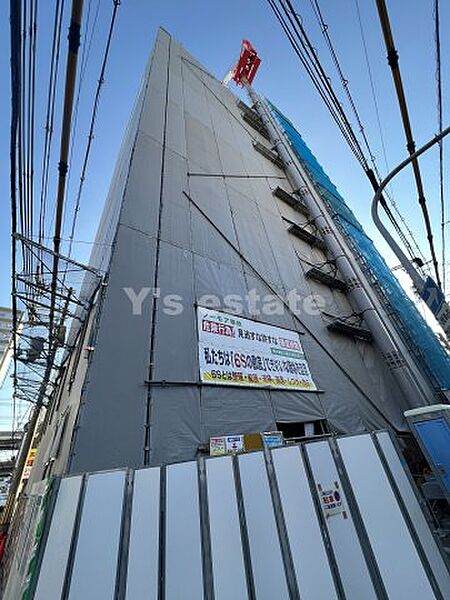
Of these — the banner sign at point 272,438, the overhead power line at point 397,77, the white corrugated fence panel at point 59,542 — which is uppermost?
the overhead power line at point 397,77

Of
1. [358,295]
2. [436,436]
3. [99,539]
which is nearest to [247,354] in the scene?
[436,436]

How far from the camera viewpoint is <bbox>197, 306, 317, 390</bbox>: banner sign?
4520mm

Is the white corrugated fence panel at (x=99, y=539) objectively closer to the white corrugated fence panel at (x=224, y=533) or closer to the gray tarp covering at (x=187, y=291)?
the white corrugated fence panel at (x=224, y=533)

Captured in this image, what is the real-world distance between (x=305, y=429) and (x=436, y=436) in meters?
3.16

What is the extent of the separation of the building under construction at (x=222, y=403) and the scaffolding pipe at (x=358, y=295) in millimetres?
60

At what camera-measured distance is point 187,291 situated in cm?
504

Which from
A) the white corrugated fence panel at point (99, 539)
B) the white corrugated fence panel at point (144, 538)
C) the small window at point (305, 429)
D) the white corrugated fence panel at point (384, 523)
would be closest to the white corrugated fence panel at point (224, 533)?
the white corrugated fence panel at point (144, 538)

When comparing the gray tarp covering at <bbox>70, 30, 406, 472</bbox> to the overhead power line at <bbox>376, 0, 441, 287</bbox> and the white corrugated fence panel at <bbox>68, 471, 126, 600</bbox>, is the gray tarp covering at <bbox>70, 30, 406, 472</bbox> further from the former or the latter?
the overhead power line at <bbox>376, 0, 441, 287</bbox>

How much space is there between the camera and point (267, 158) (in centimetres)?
1336

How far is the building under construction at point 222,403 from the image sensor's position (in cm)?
178

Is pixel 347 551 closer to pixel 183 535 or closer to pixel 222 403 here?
pixel 183 535

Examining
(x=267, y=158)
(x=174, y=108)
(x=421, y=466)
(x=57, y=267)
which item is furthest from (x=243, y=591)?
(x=267, y=158)

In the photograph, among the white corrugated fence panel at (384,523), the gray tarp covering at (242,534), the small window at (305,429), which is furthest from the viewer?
the small window at (305,429)

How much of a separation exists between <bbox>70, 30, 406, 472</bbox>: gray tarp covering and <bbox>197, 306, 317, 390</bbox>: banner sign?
0.61ft
